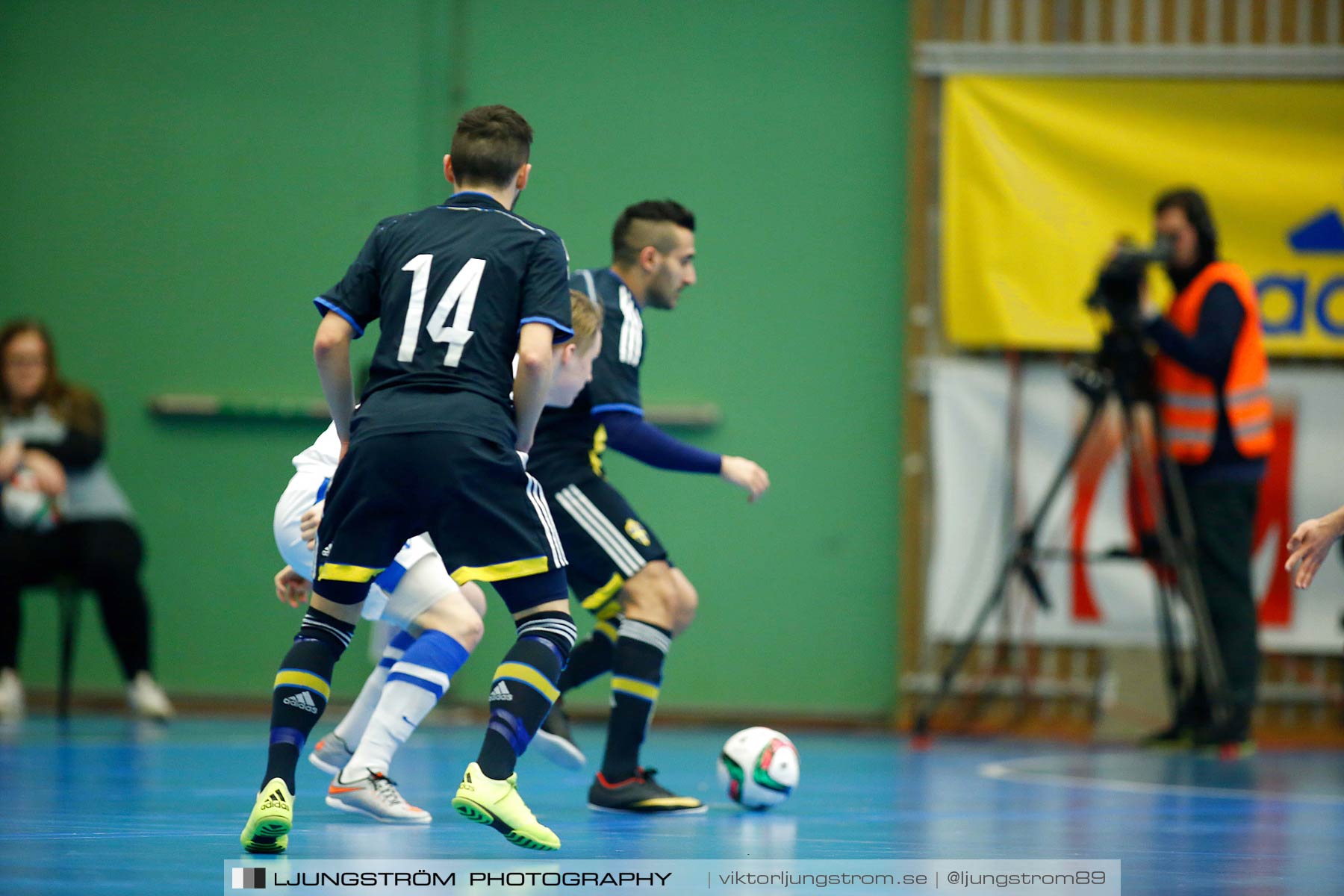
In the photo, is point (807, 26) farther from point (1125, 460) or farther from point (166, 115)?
point (166, 115)

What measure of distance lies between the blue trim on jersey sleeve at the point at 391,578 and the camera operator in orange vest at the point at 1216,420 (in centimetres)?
424

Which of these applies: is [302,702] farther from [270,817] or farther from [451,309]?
[451,309]

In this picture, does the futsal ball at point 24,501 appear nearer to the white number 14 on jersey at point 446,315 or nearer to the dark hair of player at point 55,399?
the dark hair of player at point 55,399

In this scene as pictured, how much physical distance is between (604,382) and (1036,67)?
4.75 meters

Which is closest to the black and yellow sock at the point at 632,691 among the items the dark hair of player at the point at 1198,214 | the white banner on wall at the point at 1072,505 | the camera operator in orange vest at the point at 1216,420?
the camera operator in orange vest at the point at 1216,420

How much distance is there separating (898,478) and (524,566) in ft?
17.7

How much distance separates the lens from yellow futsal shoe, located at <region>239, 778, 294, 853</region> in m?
3.35

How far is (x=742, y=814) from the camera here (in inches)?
183

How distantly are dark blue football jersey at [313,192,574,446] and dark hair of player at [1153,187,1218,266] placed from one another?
4.61m

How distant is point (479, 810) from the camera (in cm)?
334

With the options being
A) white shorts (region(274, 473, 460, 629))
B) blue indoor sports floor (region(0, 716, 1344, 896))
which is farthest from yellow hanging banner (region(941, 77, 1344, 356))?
white shorts (region(274, 473, 460, 629))

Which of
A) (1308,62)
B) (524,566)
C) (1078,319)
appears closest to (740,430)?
(1078,319)

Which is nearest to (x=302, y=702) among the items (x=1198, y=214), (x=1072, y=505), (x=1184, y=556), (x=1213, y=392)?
(x=1184, y=556)

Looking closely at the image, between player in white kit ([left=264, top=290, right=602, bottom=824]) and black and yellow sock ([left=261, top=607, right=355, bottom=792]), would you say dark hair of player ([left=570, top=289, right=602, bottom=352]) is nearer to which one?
player in white kit ([left=264, top=290, right=602, bottom=824])
